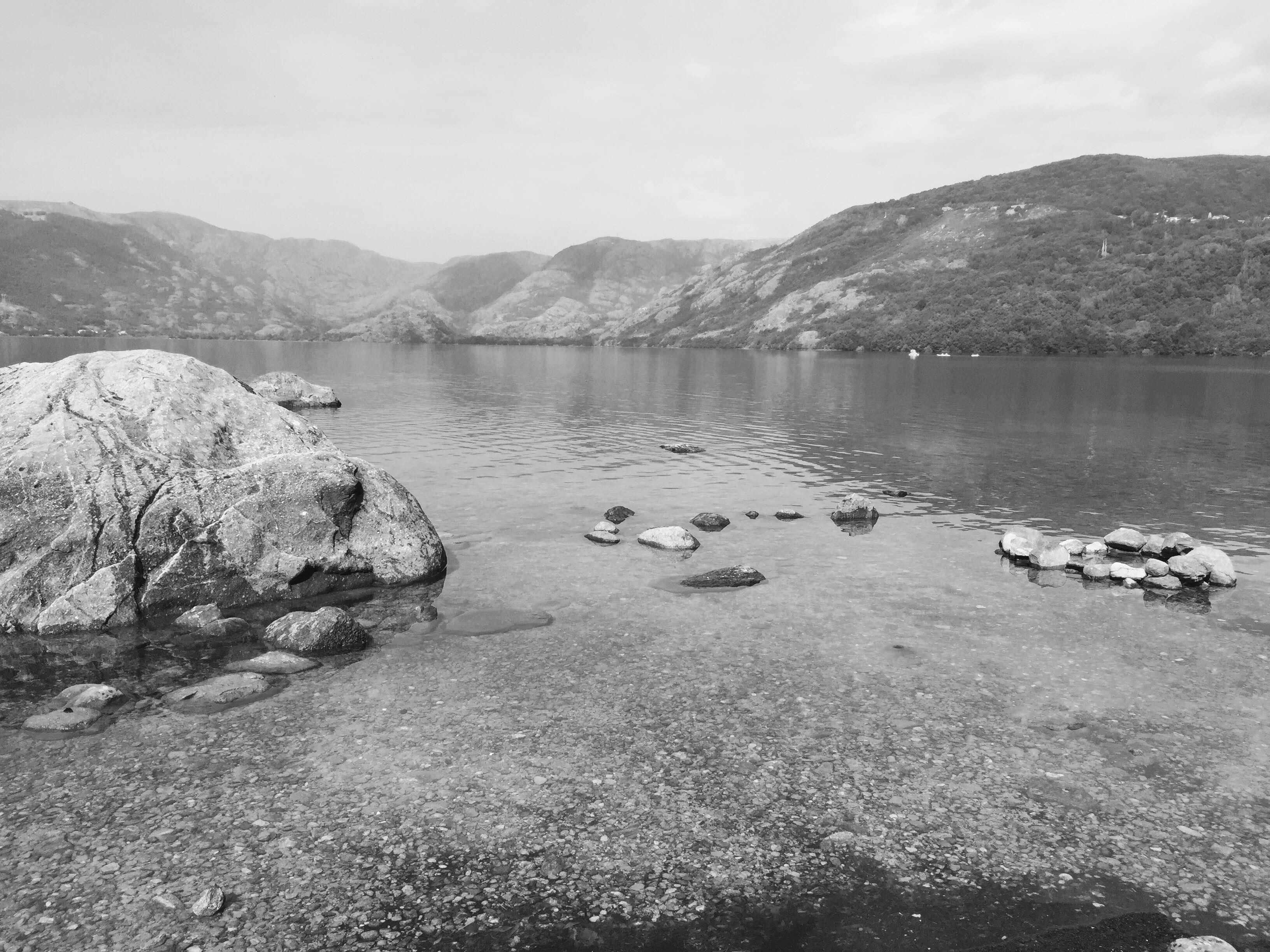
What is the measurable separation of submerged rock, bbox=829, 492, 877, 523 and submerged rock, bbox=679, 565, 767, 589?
10.6m

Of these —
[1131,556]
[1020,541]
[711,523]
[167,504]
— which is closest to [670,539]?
[711,523]

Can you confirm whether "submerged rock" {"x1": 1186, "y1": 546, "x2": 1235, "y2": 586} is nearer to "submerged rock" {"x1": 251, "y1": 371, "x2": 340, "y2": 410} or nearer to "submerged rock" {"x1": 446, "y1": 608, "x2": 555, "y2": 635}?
"submerged rock" {"x1": 446, "y1": 608, "x2": 555, "y2": 635}

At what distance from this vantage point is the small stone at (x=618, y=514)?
3650cm

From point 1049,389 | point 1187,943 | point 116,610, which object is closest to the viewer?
point 1187,943

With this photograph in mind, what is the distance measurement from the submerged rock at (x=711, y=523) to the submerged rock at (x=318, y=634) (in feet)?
57.8

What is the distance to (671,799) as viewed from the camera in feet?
47.0

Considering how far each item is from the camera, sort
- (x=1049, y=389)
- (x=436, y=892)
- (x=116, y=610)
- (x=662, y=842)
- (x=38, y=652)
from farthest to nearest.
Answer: (x=1049, y=389) < (x=116, y=610) < (x=38, y=652) < (x=662, y=842) < (x=436, y=892)

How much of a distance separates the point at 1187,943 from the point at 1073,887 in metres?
1.65

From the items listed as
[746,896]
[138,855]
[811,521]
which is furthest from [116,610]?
[811,521]

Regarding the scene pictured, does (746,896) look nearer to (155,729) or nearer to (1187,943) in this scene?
(1187,943)

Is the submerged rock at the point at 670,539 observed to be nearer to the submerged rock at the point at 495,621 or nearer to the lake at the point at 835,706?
the lake at the point at 835,706

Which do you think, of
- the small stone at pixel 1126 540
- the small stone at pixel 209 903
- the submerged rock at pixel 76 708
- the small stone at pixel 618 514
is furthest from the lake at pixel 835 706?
the small stone at pixel 1126 540

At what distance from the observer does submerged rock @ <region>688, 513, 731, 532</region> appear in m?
35.6

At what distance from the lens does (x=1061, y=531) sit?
35.1m
